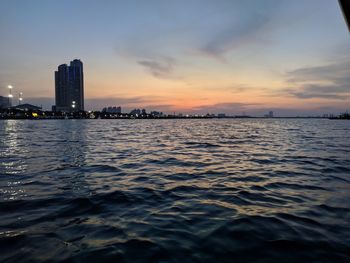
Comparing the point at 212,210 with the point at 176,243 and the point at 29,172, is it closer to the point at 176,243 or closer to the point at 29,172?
the point at 176,243

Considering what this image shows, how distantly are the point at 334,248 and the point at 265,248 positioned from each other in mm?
1433

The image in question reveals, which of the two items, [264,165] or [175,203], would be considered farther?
[264,165]

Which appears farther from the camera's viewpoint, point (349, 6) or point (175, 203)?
point (175, 203)

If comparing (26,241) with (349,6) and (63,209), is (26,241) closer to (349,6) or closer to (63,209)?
(63,209)

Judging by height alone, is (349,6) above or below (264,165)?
above

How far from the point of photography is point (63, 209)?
23.9ft

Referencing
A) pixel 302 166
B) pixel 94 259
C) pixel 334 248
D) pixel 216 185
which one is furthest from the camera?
pixel 302 166

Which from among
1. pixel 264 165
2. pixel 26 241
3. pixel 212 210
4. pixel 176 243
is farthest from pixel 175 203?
pixel 264 165

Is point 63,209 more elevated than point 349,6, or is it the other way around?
point 349,6

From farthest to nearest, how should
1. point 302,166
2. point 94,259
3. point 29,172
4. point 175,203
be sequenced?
point 302,166
point 29,172
point 175,203
point 94,259

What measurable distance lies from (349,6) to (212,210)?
247 inches

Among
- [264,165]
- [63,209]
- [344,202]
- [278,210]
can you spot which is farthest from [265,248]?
[264,165]

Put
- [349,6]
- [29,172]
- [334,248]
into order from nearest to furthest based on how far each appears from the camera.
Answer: [349,6] → [334,248] → [29,172]

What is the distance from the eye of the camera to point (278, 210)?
285 inches
